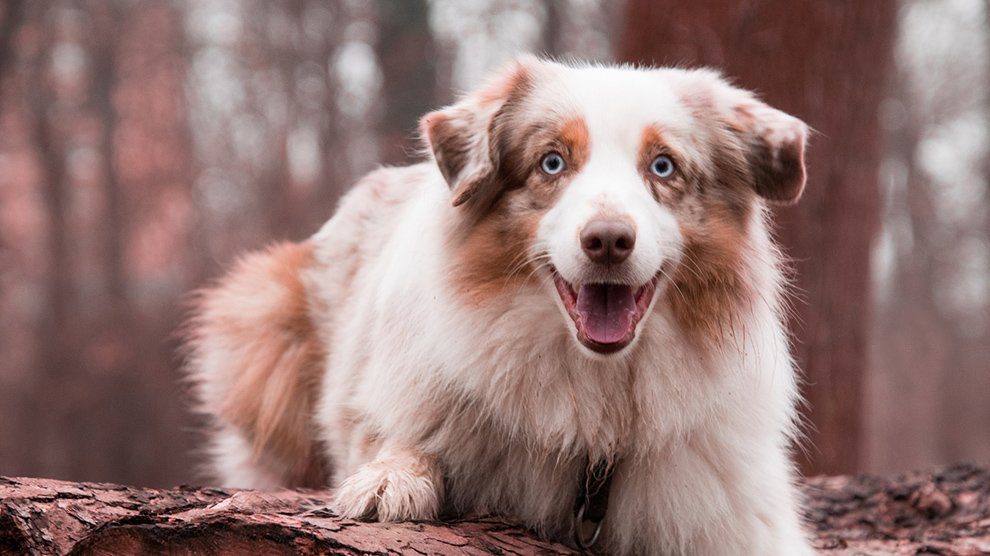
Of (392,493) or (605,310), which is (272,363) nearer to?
(392,493)

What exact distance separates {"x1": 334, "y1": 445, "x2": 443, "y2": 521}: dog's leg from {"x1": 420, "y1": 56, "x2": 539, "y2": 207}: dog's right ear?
0.87 metres

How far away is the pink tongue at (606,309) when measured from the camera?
302cm

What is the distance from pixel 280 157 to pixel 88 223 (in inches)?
140

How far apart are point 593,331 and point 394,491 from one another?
801 mm

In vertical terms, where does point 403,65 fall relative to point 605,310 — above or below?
above

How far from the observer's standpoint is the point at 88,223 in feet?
51.1

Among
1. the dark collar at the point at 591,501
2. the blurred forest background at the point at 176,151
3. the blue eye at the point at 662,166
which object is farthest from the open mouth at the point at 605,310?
the blurred forest background at the point at 176,151

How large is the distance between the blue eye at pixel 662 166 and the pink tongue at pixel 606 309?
409mm

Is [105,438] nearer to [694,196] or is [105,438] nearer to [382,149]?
[382,149]

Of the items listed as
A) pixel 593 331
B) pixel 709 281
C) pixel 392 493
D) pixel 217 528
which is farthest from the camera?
pixel 709 281

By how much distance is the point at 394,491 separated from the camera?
3.13 meters

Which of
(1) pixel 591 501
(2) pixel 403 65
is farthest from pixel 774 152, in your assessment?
(2) pixel 403 65

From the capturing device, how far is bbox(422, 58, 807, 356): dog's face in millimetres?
3021

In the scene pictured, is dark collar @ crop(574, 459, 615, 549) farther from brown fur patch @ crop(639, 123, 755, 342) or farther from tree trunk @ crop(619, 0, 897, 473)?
tree trunk @ crop(619, 0, 897, 473)
